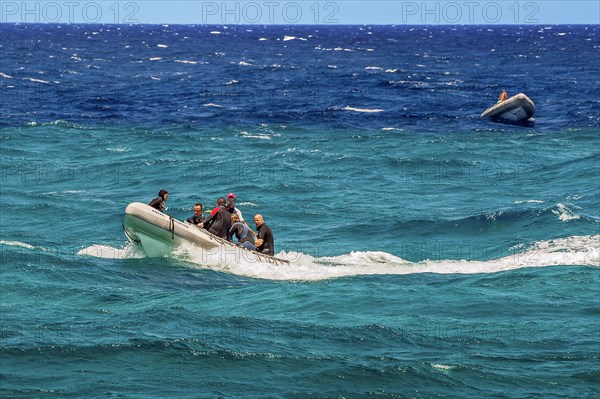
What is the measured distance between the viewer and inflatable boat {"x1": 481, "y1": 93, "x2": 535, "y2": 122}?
47.0 meters

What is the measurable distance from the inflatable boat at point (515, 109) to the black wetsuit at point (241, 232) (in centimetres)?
2686

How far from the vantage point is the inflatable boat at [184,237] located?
22.4m

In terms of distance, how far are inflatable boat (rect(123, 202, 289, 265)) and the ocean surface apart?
230 mm

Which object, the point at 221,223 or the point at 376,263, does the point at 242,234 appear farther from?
the point at 376,263

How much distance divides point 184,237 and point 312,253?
3698 mm

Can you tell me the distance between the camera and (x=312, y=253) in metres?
24.9

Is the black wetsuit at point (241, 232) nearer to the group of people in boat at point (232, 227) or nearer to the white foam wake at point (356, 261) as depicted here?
the group of people in boat at point (232, 227)

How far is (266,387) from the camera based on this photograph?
50.3 ft

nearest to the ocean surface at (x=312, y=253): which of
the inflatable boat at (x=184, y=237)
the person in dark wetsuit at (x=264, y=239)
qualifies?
the inflatable boat at (x=184, y=237)

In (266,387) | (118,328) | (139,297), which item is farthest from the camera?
(139,297)

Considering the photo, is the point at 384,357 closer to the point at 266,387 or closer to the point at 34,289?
the point at 266,387

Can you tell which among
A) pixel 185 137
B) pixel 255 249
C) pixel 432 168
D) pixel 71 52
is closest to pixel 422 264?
pixel 255 249

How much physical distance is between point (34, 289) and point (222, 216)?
435 centimetres

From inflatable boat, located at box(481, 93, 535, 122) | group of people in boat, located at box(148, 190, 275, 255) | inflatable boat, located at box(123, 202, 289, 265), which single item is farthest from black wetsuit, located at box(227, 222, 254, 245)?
inflatable boat, located at box(481, 93, 535, 122)
